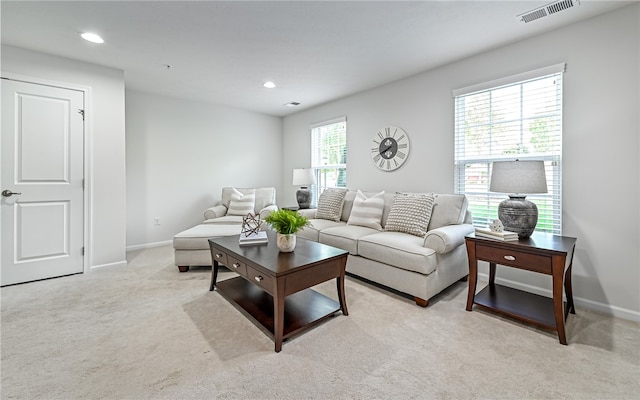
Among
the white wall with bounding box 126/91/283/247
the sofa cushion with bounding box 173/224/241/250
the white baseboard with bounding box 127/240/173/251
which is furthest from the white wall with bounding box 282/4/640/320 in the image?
the white baseboard with bounding box 127/240/173/251

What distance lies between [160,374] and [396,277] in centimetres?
190

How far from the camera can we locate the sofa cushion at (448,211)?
286cm

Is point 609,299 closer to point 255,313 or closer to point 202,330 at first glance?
point 255,313

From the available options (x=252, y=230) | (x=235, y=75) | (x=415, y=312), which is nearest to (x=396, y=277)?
(x=415, y=312)

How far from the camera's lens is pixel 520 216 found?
221cm

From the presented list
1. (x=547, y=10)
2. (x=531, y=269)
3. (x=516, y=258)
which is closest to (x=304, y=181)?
(x=516, y=258)

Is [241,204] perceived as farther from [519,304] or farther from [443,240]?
[519,304]

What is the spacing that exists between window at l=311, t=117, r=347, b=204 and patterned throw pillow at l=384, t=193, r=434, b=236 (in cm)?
164

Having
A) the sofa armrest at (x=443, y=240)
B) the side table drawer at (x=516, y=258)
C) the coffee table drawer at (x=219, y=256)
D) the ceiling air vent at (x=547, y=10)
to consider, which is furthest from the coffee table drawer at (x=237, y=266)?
the ceiling air vent at (x=547, y=10)

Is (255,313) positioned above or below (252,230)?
below

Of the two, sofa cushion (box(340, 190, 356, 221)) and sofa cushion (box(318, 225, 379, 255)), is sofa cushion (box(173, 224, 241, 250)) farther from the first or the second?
sofa cushion (box(340, 190, 356, 221))

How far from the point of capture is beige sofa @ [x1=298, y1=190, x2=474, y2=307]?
7.82 ft

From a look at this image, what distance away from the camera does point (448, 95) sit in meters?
3.27

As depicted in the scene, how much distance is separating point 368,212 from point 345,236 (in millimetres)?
542
